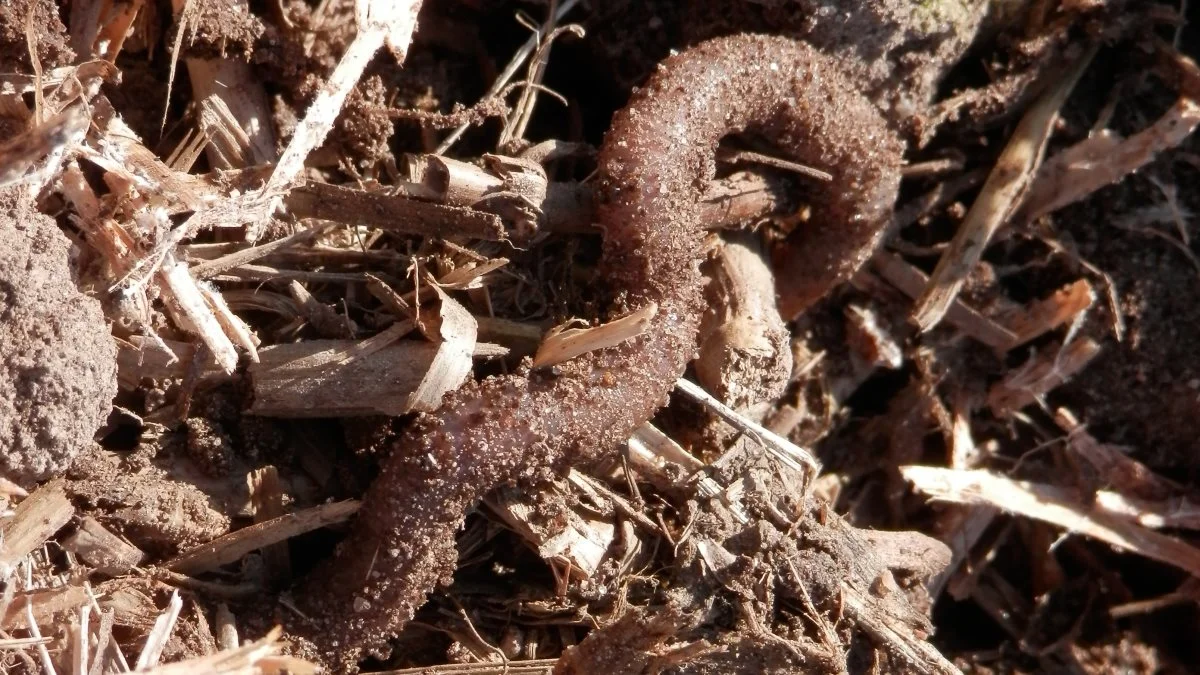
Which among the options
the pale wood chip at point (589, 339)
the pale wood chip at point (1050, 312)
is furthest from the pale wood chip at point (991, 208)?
the pale wood chip at point (589, 339)

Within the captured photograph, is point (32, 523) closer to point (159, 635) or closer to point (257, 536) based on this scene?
point (159, 635)

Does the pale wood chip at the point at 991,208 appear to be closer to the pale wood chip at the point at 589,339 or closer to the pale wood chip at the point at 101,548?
the pale wood chip at the point at 589,339

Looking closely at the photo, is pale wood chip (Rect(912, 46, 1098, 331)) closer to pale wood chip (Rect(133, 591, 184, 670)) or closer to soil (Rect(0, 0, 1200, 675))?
soil (Rect(0, 0, 1200, 675))

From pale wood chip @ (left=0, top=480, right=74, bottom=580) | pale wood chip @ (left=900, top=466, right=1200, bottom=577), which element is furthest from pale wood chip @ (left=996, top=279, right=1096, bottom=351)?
pale wood chip @ (left=0, top=480, right=74, bottom=580)

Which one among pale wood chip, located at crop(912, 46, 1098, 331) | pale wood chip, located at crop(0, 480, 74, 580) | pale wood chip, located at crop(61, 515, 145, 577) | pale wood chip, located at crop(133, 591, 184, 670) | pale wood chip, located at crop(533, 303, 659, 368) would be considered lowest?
pale wood chip, located at crop(133, 591, 184, 670)

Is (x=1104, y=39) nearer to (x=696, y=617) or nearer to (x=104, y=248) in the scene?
(x=696, y=617)

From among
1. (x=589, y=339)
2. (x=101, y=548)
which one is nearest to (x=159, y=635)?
(x=101, y=548)

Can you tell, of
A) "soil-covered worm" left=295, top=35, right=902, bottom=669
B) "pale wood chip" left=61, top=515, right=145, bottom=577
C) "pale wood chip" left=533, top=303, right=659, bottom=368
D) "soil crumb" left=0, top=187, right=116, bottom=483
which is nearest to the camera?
"soil crumb" left=0, top=187, right=116, bottom=483
